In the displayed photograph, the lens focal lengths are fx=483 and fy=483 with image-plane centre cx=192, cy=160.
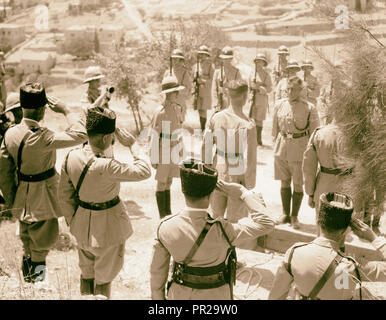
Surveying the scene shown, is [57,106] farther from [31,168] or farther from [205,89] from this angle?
[205,89]

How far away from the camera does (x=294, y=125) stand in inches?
273

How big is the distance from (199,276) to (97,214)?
1.46 m

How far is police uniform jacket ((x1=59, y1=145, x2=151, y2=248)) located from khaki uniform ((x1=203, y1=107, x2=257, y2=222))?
6.46ft

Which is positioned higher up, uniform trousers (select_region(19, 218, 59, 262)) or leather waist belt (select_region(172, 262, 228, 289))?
leather waist belt (select_region(172, 262, 228, 289))

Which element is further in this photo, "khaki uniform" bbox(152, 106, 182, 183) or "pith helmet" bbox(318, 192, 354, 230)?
"khaki uniform" bbox(152, 106, 182, 183)

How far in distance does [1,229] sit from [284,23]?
32663mm

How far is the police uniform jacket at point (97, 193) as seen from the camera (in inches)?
159

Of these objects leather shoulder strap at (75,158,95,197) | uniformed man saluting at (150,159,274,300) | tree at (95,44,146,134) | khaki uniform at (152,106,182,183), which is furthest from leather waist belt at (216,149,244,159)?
tree at (95,44,146,134)

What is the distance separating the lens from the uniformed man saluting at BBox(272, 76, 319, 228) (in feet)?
22.3

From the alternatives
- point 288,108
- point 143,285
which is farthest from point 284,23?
point 143,285

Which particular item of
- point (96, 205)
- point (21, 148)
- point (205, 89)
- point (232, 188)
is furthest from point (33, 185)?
point (205, 89)

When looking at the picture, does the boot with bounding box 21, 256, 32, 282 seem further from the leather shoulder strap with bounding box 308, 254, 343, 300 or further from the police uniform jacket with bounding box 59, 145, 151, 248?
the leather shoulder strap with bounding box 308, 254, 343, 300

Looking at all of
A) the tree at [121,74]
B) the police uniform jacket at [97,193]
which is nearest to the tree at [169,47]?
the tree at [121,74]

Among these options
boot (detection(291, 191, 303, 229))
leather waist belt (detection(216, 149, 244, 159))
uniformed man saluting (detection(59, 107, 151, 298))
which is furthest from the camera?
boot (detection(291, 191, 303, 229))
